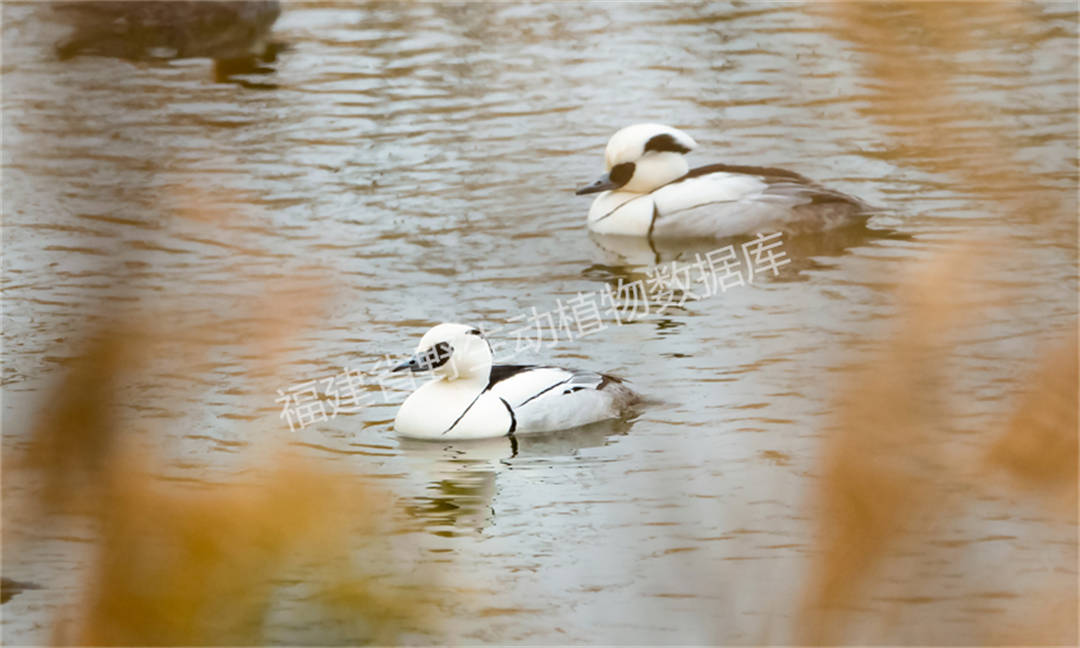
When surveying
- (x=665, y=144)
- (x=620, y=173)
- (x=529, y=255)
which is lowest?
(x=529, y=255)

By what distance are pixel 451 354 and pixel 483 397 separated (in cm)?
28

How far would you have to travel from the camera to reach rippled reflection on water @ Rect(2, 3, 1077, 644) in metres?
1.83

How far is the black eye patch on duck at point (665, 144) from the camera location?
1244 cm

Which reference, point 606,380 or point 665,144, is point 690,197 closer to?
point 665,144

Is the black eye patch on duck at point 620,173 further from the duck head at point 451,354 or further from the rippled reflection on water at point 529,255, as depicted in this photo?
the duck head at point 451,354

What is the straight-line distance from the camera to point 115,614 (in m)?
1.44

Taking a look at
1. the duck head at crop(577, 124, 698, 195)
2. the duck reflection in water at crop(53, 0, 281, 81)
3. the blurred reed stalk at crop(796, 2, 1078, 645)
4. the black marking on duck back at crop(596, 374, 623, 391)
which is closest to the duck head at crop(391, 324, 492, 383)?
the black marking on duck back at crop(596, 374, 623, 391)

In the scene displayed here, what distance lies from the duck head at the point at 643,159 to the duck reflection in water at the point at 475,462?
4.54 meters

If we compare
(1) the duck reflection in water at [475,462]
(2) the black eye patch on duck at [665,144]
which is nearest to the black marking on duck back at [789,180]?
(2) the black eye patch on duck at [665,144]

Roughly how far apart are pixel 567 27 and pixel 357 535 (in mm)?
14793

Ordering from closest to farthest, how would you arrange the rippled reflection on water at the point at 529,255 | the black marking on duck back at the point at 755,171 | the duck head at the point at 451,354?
the rippled reflection on water at the point at 529,255 < the duck head at the point at 451,354 < the black marking on duck back at the point at 755,171

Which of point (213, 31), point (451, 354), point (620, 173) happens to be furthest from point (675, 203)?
point (213, 31)

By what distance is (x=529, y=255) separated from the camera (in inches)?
459

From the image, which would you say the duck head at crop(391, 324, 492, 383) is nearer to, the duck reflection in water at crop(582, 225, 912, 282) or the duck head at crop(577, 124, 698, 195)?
the duck reflection in water at crop(582, 225, 912, 282)
